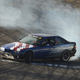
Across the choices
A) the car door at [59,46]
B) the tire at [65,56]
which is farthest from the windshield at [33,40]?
the tire at [65,56]

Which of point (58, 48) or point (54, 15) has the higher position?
point (54, 15)

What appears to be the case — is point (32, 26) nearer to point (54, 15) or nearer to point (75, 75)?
point (54, 15)

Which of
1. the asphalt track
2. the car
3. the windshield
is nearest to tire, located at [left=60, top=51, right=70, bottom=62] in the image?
the car

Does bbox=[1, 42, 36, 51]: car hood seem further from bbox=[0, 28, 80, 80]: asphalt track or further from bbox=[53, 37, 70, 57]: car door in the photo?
bbox=[53, 37, 70, 57]: car door

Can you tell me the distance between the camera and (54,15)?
68.5 ft

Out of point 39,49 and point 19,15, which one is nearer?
point 39,49

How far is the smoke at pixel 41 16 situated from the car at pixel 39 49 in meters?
7.24

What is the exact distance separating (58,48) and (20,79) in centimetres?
401

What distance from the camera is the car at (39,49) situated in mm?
9367

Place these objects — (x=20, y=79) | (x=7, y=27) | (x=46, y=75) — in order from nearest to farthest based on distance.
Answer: (x=20, y=79) < (x=46, y=75) < (x=7, y=27)

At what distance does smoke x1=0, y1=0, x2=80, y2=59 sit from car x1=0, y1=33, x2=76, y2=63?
23.7ft

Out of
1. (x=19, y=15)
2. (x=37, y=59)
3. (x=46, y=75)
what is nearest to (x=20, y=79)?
(x=46, y=75)

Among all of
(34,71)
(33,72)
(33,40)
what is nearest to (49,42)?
(33,40)

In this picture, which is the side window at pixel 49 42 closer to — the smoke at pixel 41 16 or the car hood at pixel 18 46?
the car hood at pixel 18 46
